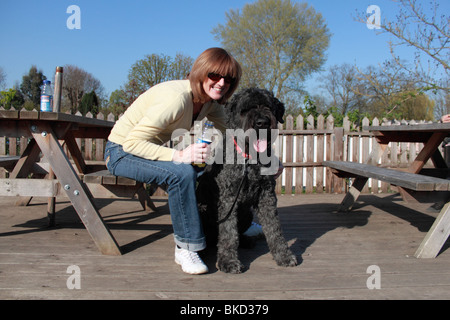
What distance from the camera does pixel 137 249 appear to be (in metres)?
2.63

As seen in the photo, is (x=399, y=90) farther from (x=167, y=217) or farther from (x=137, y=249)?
(x=137, y=249)

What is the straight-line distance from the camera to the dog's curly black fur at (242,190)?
88.9 inches

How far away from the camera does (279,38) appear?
1875 cm

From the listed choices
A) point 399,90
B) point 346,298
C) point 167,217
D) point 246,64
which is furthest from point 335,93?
point 346,298

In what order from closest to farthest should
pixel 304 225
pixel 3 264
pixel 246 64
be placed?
pixel 3 264 → pixel 304 225 → pixel 246 64

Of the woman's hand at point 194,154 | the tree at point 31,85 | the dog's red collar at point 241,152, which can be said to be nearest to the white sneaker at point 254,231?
the dog's red collar at point 241,152

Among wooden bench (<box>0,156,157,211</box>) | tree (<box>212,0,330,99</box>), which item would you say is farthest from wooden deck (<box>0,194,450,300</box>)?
tree (<box>212,0,330,99</box>)

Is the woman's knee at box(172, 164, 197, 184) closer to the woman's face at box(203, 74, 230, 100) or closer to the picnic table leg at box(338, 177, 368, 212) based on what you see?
the woman's face at box(203, 74, 230, 100)

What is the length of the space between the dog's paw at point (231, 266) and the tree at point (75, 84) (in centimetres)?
1820

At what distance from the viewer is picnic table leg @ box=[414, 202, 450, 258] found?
2533 mm

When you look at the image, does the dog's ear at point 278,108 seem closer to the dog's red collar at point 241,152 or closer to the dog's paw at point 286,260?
the dog's red collar at point 241,152

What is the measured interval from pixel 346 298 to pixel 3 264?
2.14 meters

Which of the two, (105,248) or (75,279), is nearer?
(75,279)

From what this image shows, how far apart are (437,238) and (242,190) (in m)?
1.56
